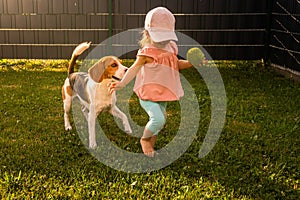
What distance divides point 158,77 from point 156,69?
0.07 metres

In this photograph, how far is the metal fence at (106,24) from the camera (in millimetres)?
8961

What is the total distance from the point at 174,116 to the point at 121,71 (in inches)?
57.0

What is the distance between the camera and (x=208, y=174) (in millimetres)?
3309

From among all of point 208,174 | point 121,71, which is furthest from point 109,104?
point 208,174

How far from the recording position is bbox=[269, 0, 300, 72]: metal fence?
24.0ft

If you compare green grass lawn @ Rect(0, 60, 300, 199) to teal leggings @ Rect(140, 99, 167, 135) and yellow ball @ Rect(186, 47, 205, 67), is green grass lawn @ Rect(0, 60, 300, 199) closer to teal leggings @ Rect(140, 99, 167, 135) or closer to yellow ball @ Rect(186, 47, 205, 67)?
teal leggings @ Rect(140, 99, 167, 135)

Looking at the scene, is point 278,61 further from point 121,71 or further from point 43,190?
point 43,190

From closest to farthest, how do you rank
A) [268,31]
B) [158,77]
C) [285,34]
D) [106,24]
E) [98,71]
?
[158,77]
[98,71]
[285,34]
[268,31]
[106,24]

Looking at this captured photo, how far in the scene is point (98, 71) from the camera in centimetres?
378

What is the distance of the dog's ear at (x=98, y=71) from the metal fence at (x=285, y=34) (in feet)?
14.9

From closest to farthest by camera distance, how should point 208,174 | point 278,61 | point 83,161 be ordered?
point 208,174, point 83,161, point 278,61

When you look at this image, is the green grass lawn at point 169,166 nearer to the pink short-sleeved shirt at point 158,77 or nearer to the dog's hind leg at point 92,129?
the dog's hind leg at point 92,129

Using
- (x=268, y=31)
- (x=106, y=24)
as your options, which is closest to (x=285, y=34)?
(x=268, y=31)

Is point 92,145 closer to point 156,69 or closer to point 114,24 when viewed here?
point 156,69
